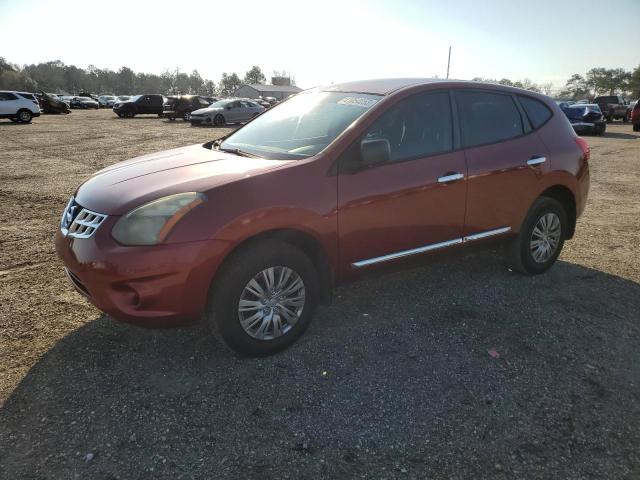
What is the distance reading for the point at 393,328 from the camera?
3545mm

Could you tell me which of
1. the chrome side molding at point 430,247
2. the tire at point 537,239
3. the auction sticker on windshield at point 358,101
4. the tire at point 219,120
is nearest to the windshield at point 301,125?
the auction sticker on windshield at point 358,101

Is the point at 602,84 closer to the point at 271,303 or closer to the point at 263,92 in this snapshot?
the point at 263,92

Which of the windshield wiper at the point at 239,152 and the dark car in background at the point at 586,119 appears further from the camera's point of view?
the dark car in background at the point at 586,119

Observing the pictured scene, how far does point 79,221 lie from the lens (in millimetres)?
2902

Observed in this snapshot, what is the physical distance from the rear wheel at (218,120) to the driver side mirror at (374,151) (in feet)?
76.4

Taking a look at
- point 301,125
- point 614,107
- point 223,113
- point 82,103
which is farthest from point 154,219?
point 82,103

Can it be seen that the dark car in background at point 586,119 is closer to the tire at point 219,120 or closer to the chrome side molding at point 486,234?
the tire at point 219,120

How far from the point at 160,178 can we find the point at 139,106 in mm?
33223

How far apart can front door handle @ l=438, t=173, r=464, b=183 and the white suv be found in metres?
27.0

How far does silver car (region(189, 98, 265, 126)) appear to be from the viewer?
24766mm

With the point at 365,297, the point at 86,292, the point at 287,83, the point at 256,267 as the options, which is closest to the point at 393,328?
the point at 365,297

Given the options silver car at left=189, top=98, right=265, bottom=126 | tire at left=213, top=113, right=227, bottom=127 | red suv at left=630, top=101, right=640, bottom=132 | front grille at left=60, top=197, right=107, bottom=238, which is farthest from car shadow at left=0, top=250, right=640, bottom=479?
red suv at left=630, top=101, right=640, bottom=132

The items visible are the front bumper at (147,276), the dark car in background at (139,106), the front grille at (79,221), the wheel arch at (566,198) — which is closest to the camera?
the front bumper at (147,276)

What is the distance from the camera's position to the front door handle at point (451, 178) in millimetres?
3590
